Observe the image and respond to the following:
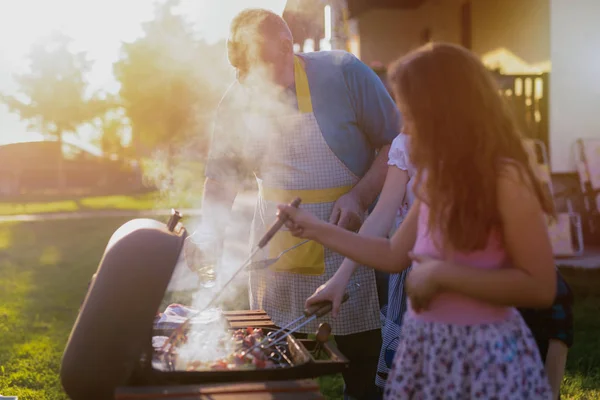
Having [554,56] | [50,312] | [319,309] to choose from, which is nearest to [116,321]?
[319,309]

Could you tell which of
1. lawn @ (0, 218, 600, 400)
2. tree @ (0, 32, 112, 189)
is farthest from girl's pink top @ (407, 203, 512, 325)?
tree @ (0, 32, 112, 189)

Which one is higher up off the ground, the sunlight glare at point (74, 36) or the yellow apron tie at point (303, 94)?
the sunlight glare at point (74, 36)

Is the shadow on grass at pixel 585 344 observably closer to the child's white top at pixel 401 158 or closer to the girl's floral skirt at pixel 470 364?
the child's white top at pixel 401 158

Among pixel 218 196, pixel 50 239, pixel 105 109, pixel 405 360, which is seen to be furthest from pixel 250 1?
pixel 105 109

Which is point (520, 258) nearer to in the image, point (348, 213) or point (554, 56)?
point (348, 213)

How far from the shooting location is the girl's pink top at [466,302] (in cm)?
188

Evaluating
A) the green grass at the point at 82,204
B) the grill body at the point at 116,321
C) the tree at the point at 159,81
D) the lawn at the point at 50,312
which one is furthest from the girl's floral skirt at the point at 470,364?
the tree at the point at 159,81

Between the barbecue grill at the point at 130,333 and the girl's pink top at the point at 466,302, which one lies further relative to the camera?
the barbecue grill at the point at 130,333

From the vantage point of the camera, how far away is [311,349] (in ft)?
8.31

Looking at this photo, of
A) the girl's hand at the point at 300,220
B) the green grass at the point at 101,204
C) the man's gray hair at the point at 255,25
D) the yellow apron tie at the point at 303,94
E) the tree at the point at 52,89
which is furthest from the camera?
the tree at the point at 52,89

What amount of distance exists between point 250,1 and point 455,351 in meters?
5.19

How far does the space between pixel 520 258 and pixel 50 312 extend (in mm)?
6320

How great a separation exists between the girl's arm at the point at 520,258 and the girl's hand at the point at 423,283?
8 centimetres

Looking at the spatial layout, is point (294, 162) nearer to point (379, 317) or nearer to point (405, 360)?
point (379, 317)
